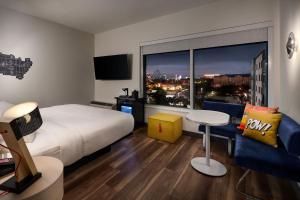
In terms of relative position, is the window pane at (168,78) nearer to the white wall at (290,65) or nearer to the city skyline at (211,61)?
the city skyline at (211,61)

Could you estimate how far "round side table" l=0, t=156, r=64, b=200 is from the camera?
0.69 metres

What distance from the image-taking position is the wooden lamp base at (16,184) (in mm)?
707

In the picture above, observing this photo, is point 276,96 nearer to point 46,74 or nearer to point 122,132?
point 122,132

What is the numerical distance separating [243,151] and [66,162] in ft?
5.93

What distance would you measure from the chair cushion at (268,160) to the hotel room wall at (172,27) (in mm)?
1400

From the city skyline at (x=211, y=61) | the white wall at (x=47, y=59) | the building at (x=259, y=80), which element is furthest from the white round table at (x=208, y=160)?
the white wall at (x=47, y=59)

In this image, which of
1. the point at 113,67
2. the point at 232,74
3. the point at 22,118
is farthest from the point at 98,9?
the point at 22,118

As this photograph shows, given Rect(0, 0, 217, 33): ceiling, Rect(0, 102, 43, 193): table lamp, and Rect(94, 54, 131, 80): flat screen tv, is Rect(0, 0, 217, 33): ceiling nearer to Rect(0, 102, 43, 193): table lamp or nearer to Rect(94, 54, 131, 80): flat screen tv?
Rect(94, 54, 131, 80): flat screen tv

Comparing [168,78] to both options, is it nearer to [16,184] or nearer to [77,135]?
[77,135]

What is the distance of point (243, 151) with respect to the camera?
1.63m

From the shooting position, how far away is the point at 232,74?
10.2ft

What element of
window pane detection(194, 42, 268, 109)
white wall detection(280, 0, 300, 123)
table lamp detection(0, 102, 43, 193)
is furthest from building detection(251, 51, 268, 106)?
table lamp detection(0, 102, 43, 193)

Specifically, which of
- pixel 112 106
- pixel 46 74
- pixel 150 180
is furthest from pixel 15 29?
pixel 150 180

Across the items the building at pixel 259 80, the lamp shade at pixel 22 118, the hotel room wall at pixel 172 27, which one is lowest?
the lamp shade at pixel 22 118
